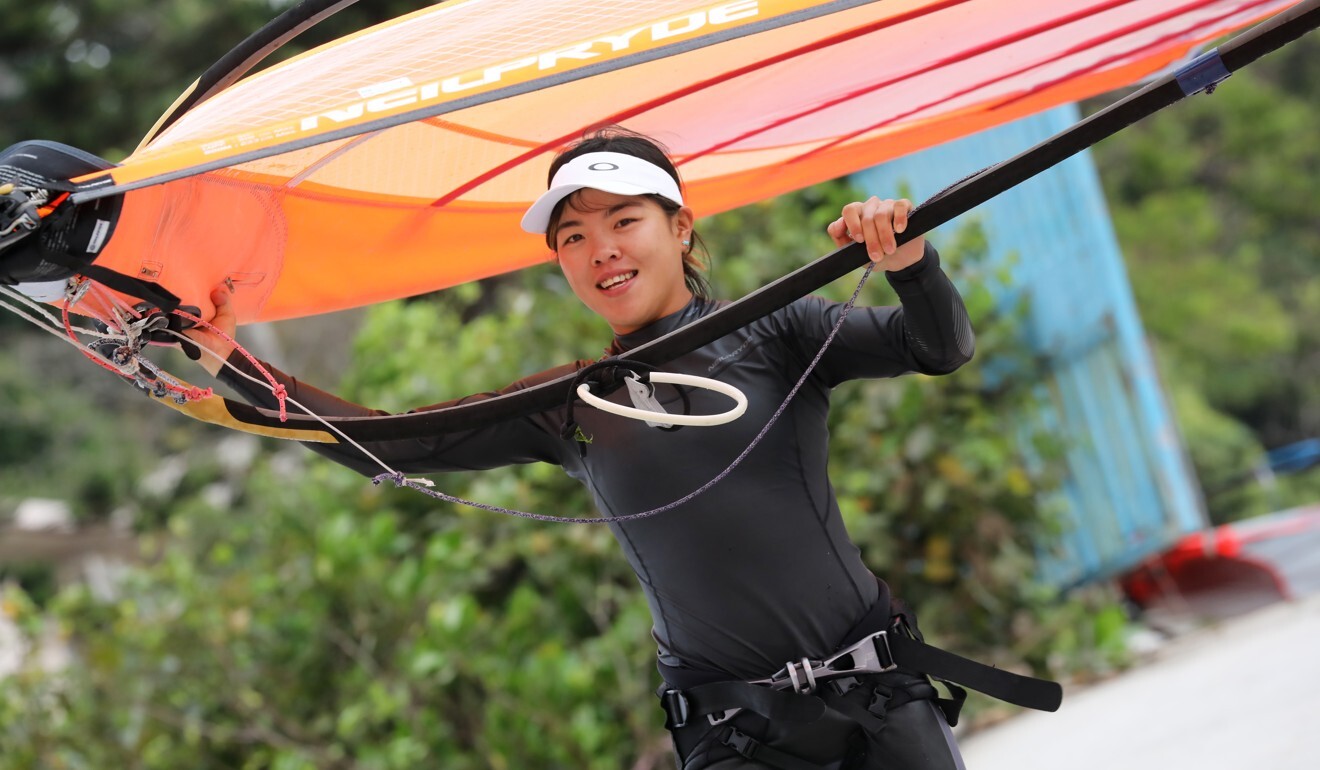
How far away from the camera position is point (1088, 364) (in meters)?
5.41

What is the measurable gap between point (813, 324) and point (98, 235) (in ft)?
3.30

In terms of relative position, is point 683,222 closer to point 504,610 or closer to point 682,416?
point 682,416

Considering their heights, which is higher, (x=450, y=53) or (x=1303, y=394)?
(x=450, y=53)

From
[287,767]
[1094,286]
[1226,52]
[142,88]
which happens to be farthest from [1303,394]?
[1226,52]

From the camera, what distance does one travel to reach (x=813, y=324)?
1935mm

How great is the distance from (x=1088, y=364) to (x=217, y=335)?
4.22m

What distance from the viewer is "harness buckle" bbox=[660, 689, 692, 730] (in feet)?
6.41

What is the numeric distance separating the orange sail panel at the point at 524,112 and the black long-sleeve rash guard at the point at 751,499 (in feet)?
1.56

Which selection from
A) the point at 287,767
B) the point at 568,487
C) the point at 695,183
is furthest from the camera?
the point at 568,487

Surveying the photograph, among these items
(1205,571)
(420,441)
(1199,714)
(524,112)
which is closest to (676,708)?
(420,441)

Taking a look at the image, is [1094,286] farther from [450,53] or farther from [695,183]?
[450,53]

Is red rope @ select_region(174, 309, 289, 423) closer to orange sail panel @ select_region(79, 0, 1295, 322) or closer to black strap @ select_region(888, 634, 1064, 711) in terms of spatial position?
orange sail panel @ select_region(79, 0, 1295, 322)

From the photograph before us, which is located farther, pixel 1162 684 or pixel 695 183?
pixel 1162 684

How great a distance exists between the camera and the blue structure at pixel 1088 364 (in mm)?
5395
